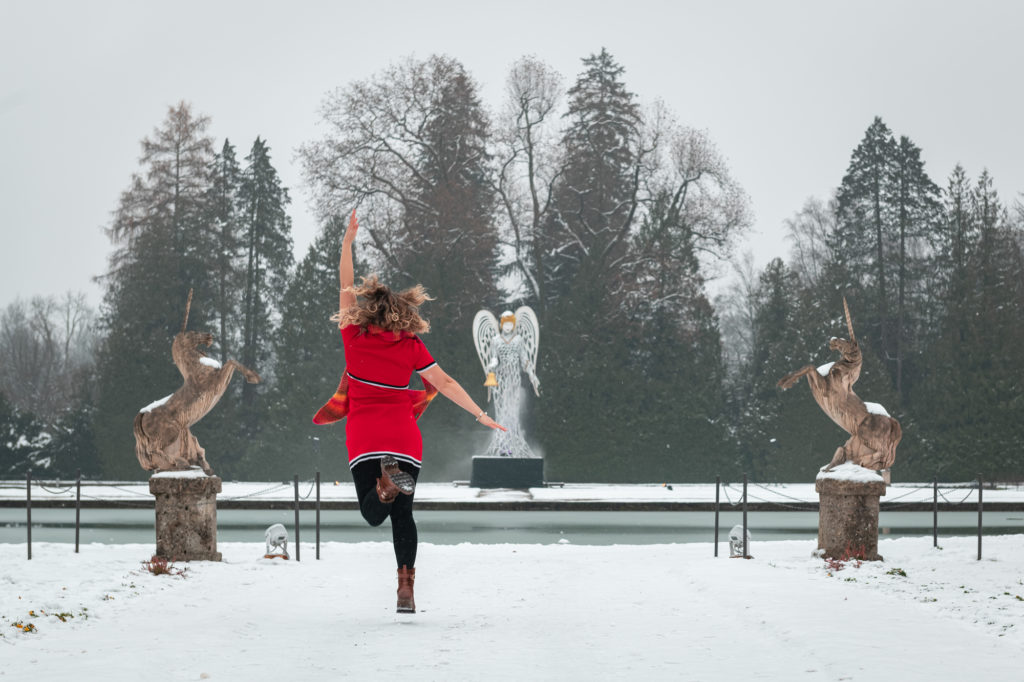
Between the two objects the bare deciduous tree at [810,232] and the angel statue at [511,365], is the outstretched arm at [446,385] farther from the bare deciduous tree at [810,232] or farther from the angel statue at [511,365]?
the bare deciduous tree at [810,232]

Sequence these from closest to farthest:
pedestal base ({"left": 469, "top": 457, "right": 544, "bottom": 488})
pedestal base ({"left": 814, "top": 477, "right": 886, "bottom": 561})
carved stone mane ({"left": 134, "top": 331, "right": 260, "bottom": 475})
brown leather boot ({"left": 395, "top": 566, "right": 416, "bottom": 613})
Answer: brown leather boot ({"left": 395, "top": 566, "right": 416, "bottom": 613}) < carved stone mane ({"left": 134, "top": 331, "right": 260, "bottom": 475}) < pedestal base ({"left": 814, "top": 477, "right": 886, "bottom": 561}) < pedestal base ({"left": 469, "top": 457, "right": 544, "bottom": 488})

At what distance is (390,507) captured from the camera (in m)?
6.55

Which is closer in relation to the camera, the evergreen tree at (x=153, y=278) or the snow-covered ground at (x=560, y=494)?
the snow-covered ground at (x=560, y=494)

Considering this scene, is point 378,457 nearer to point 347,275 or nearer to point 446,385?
point 446,385

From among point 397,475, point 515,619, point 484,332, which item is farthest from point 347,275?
point 484,332

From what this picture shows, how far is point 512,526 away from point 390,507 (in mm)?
12738

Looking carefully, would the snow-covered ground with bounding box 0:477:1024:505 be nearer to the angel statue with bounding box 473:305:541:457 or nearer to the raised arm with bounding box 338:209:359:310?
the angel statue with bounding box 473:305:541:457

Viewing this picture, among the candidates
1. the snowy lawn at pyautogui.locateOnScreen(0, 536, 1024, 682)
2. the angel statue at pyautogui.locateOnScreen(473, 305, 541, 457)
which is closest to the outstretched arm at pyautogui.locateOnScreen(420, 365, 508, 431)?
the snowy lawn at pyautogui.locateOnScreen(0, 536, 1024, 682)

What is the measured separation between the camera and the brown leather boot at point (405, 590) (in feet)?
22.6

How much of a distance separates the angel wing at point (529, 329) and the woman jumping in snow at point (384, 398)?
21.8 m

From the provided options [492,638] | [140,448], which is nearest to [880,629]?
[492,638]

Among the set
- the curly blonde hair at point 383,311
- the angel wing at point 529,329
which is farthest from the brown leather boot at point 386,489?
the angel wing at point 529,329

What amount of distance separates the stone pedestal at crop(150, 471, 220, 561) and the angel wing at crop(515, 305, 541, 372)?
1797 cm

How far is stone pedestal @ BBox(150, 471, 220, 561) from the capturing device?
10.8 metres
